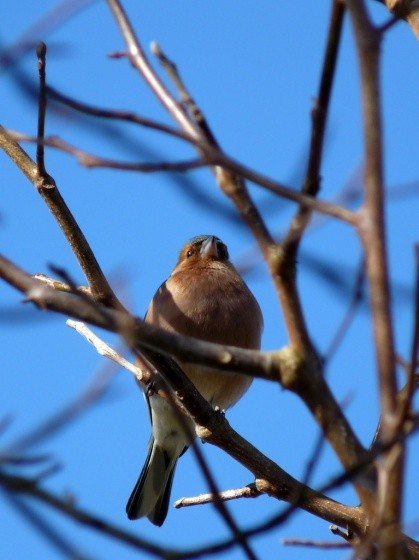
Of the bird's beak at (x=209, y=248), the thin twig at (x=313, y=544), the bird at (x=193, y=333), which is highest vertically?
the bird's beak at (x=209, y=248)

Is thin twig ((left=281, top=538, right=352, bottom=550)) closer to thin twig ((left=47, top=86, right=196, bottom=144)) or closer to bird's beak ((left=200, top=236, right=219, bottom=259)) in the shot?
thin twig ((left=47, top=86, right=196, bottom=144))

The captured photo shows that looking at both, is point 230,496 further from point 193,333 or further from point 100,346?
point 193,333

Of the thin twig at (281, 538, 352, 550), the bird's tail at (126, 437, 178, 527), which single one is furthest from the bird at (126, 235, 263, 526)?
the thin twig at (281, 538, 352, 550)

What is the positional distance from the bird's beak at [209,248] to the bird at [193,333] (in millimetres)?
95

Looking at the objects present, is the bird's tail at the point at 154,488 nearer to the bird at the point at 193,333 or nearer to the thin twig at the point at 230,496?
the bird at the point at 193,333

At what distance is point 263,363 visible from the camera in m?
1.93

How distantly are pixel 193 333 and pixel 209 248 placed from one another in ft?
4.20

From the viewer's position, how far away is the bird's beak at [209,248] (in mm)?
7332

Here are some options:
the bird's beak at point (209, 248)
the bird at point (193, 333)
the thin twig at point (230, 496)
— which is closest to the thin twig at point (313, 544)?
the thin twig at point (230, 496)

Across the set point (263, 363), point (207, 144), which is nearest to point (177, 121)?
point (207, 144)

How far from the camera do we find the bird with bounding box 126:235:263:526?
6.28 metres

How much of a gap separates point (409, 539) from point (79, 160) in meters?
2.37

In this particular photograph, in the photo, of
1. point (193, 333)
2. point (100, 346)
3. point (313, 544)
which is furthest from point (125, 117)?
point (193, 333)

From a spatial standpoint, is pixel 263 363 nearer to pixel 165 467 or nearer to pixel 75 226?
pixel 75 226
